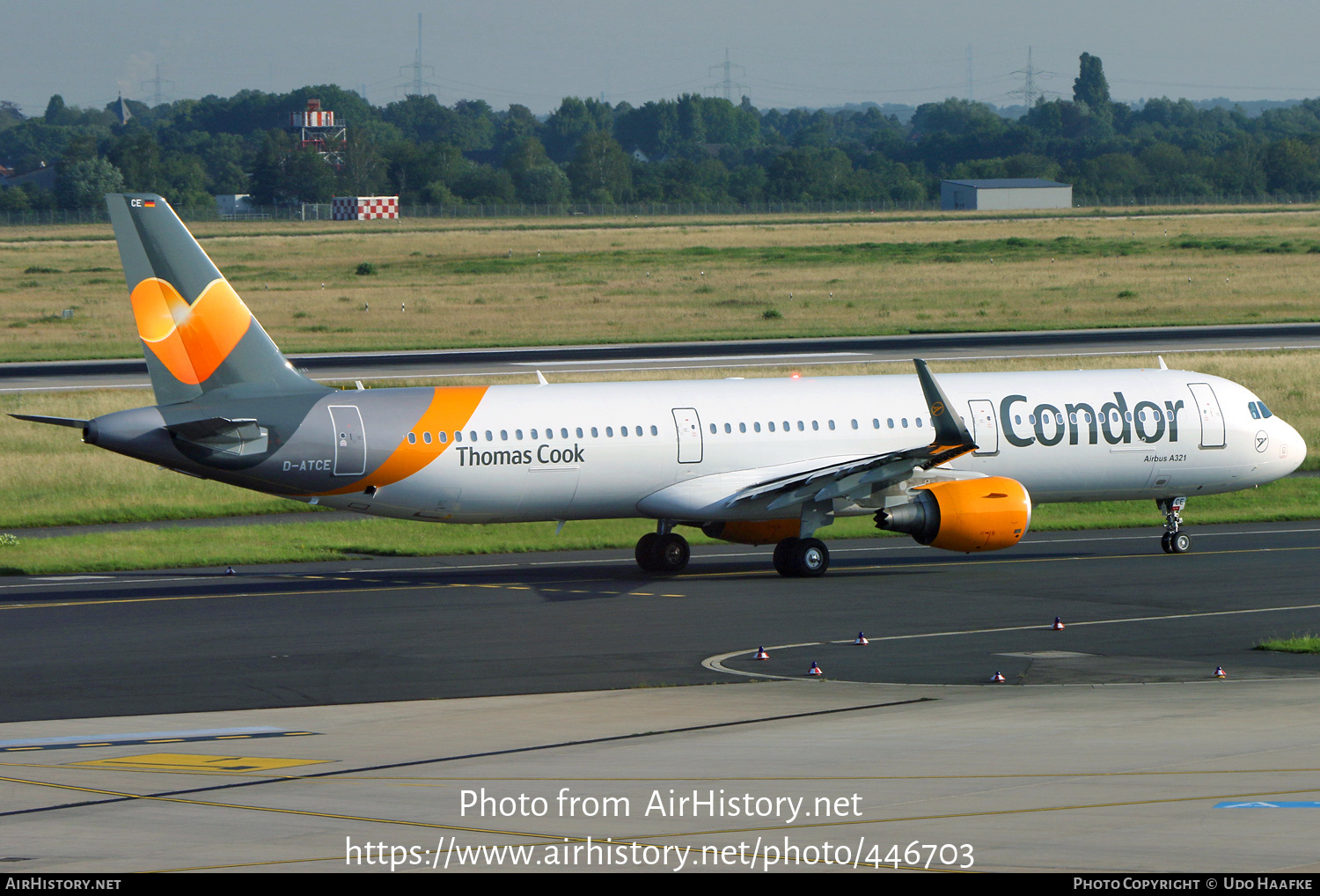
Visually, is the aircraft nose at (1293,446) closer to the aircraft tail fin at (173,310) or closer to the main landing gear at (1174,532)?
the main landing gear at (1174,532)

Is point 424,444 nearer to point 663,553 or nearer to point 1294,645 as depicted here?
point 663,553

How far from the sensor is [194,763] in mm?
18625

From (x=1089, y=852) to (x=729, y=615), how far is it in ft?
61.5

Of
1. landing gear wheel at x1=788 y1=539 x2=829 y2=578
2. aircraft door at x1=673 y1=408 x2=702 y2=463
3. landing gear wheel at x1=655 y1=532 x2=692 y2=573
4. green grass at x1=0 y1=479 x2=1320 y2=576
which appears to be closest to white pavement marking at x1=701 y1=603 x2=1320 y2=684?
landing gear wheel at x1=788 y1=539 x2=829 y2=578

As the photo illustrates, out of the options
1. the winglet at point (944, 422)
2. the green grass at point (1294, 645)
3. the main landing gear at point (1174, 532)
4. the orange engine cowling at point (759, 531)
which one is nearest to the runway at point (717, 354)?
the orange engine cowling at point (759, 531)

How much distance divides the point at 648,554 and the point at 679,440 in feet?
9.66

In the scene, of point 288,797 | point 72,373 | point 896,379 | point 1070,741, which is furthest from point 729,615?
point 72,373

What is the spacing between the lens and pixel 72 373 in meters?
74.9

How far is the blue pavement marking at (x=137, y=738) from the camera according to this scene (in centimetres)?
2002

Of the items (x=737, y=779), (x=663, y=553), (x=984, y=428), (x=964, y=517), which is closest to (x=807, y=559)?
(x=663, y=553)

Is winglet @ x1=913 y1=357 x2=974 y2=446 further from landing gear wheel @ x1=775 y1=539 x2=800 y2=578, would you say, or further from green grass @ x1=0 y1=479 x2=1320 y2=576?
green grass @ x1=0 y1=479 x2=1320 y2=576

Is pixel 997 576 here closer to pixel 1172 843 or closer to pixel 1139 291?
pixel 1172 843

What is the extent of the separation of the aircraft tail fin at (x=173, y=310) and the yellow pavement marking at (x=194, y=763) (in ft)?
50.5

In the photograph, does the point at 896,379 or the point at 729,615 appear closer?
the point at 729,615
